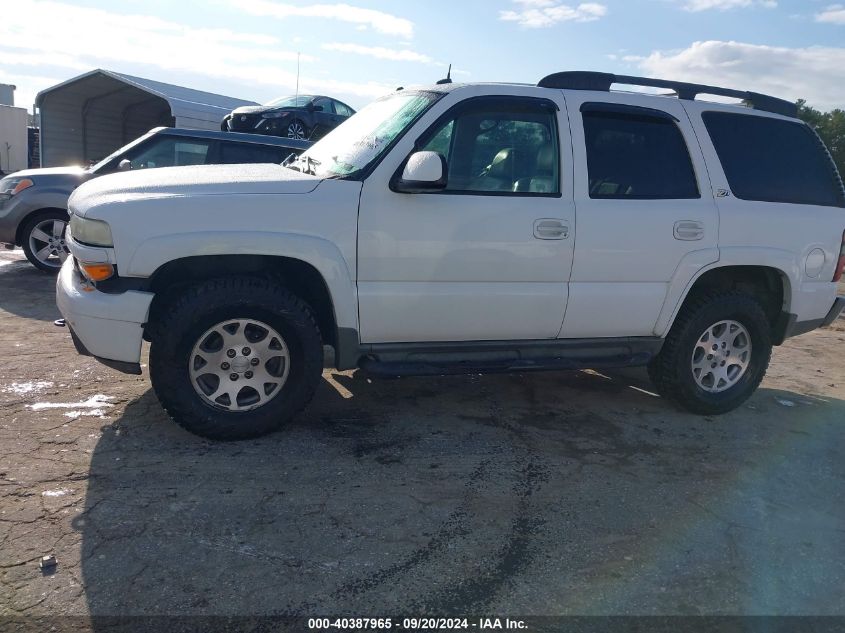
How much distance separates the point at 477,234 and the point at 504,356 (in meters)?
0.81

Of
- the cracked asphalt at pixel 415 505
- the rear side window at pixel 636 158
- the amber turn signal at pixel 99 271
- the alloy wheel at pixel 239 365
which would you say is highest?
the rear side window at pixel 636 158

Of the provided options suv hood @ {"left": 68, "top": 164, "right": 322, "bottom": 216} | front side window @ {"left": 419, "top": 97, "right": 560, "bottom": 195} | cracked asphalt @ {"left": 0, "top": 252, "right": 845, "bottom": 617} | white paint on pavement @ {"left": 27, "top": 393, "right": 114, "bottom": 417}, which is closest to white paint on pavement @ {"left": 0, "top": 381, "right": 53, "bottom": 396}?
cracked asphalt @ {"left": 0, "top": 252, "right": 845, "bottom": 617}

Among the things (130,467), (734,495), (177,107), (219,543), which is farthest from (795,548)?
(177,107)

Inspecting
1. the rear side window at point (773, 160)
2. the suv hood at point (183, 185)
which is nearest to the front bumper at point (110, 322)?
the suv hood at point (183, 185)

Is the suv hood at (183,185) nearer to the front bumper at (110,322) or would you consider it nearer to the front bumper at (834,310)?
the front bumper at (110,322)

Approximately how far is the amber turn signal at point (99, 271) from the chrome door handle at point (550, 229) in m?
2.40

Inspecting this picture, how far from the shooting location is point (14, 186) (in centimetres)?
815

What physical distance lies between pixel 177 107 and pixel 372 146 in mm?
15285

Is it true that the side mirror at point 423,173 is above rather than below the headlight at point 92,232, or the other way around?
above

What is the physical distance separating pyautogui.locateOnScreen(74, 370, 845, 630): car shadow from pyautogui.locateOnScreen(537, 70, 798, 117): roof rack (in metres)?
2.22

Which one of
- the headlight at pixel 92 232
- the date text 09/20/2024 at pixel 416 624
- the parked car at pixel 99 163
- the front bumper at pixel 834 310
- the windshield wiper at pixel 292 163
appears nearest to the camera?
the date text 09/20/2024 at pixel 416 624

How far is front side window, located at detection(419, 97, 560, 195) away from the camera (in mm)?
4234

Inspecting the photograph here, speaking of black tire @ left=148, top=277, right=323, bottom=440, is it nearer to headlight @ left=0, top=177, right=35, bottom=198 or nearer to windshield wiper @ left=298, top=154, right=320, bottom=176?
windshield wiper @ left=298, top=154, right=320, bottom=176

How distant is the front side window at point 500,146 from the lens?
4.23m
